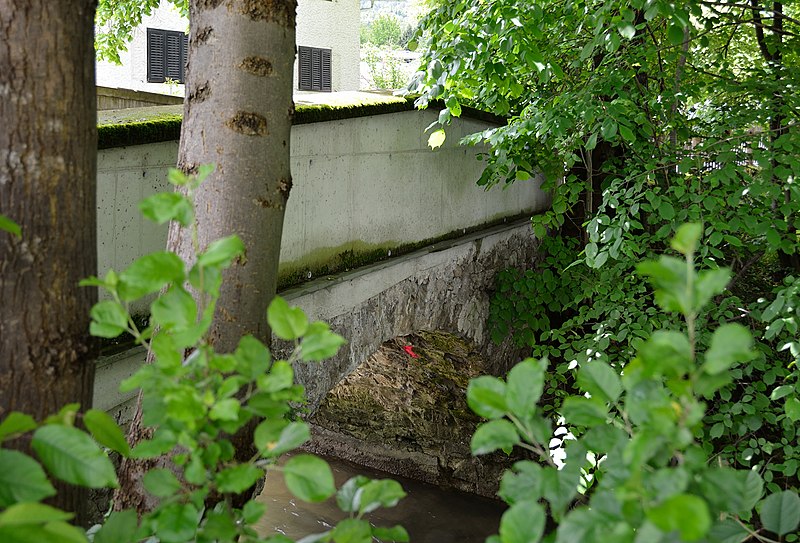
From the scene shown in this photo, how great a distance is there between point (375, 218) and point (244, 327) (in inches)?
131

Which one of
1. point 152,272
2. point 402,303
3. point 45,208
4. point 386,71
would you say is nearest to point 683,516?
point 152,272

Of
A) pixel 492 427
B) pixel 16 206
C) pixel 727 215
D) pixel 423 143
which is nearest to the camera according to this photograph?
pixel 492 427

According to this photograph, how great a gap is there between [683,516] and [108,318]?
688 millimetres

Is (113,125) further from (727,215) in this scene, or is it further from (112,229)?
(727,215)

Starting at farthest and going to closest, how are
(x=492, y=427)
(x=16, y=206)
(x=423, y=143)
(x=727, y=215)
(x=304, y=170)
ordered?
(x=423, y=143), (x=304, y=170), (x=727, y=215), (x=16, y=206), (x=492, y=427)

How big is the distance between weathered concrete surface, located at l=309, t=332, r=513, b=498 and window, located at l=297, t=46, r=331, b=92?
9.05 metres

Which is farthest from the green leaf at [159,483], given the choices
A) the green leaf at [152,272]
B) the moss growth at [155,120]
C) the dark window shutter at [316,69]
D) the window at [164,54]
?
the dark window shutter at [316,69]

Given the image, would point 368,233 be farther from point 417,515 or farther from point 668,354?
point 668,354

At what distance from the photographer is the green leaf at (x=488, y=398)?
0.92 metres

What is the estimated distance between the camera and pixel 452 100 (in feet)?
14.3

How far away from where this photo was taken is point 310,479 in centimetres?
94

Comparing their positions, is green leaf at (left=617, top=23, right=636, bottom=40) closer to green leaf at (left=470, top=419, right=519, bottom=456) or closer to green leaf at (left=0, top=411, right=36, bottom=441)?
green leaf at (left=470, top=419, right=519, bottom=456)

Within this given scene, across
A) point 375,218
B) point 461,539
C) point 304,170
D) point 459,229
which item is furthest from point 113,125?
point 461,539

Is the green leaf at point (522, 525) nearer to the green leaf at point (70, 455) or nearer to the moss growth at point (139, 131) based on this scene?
the green leaf at point (70, 455)
